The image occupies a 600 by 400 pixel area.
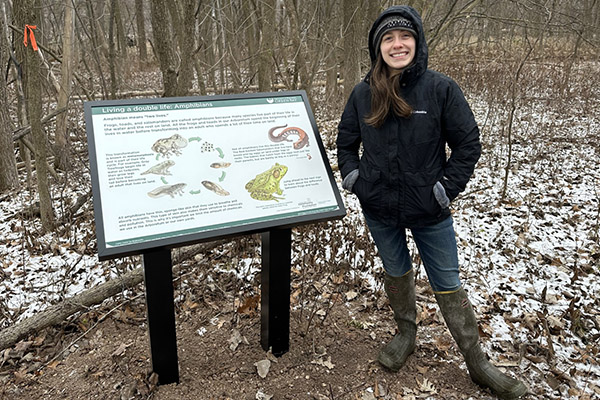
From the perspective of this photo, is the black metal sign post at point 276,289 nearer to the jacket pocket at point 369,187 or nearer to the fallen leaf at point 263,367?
the fallen leaf at point 263,367

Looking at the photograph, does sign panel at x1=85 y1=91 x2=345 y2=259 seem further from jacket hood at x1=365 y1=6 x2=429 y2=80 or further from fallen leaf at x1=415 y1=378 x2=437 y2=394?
fallen leaf at x1=415 y1=378 x2=437 y2=394

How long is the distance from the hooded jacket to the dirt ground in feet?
3.94

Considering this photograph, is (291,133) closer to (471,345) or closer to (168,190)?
(168,190)

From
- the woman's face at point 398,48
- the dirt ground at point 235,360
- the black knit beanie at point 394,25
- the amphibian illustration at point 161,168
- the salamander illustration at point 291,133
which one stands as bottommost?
the dirt ground at point 235,360

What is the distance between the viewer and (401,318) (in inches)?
121

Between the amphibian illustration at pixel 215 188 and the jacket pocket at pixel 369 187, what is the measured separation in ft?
2.61

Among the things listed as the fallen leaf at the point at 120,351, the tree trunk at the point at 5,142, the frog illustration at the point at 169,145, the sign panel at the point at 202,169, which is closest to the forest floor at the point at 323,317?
the fallen leaf at the point at 120,351

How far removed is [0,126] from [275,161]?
16.8 ft

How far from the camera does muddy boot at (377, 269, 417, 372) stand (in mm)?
2918

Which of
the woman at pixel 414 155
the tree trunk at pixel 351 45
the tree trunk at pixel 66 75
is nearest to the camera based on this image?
the woman at pixel 414 155

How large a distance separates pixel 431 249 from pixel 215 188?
135 cm

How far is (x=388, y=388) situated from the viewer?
2.86 metres

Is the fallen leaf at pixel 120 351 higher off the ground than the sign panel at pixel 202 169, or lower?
lower

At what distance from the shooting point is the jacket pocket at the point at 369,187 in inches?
98.5
